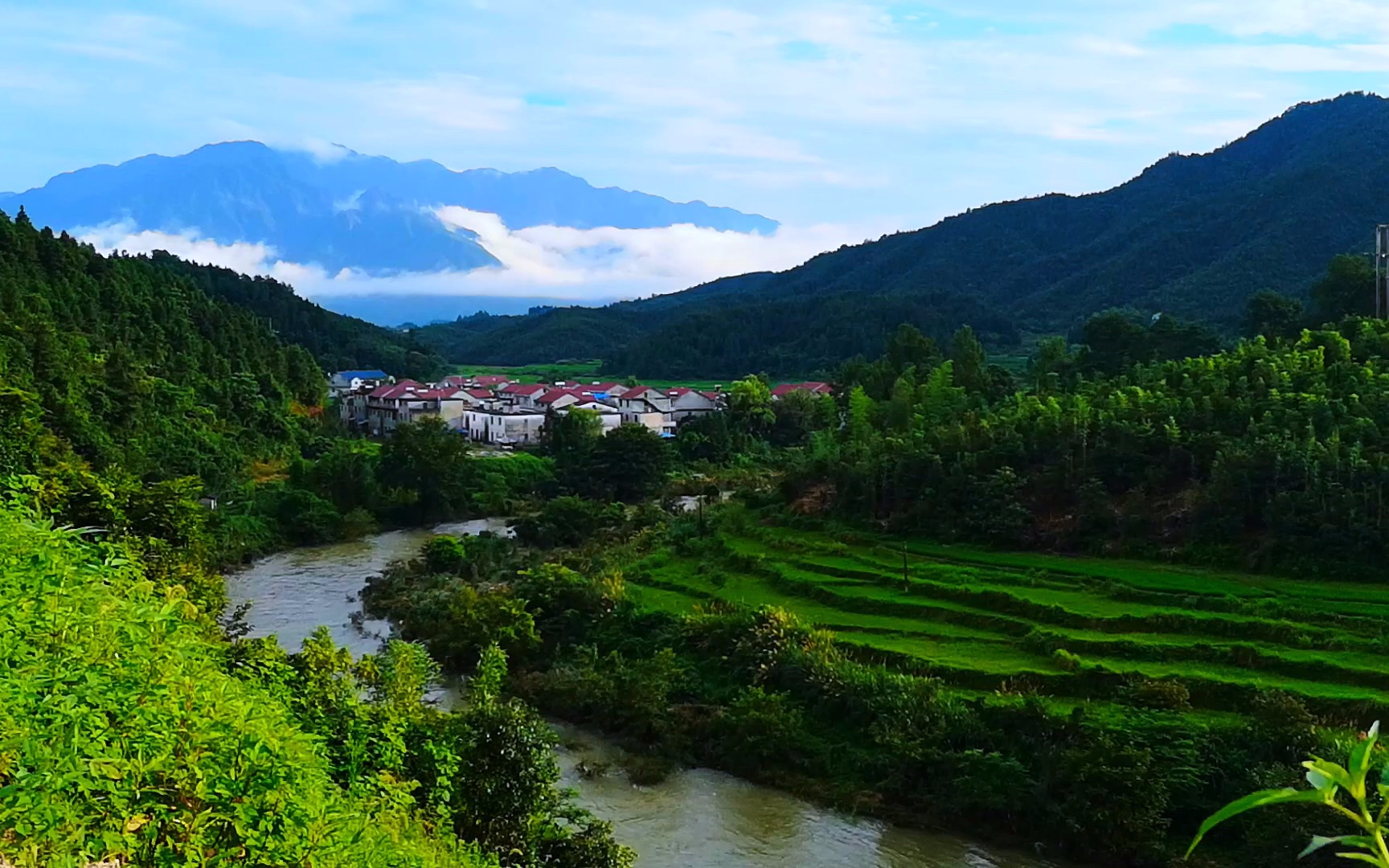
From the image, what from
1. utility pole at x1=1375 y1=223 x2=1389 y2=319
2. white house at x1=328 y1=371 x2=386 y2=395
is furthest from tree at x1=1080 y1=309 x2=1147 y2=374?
white house at x1=328 y1=371 x2=386 y2=395

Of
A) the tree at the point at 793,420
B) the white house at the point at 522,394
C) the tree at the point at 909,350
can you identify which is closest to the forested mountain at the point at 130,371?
the white house at the point at 522,394

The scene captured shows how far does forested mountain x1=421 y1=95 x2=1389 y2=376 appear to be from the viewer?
67.3m

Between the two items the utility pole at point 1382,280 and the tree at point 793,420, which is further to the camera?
the tree at point 793,420

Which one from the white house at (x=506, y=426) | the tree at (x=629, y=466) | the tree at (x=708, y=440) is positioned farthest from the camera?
the white house at (x=506, y=426)

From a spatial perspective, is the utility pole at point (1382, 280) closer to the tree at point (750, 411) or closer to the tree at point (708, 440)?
the tree at point (708, 440)

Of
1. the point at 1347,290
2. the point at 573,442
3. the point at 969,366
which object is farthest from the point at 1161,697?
the point at 573,442

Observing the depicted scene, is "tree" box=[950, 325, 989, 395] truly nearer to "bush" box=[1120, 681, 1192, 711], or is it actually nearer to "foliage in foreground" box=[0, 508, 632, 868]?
"bush" box=[1120, 681, 1192, 711]

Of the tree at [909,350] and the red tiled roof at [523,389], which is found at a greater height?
the tree at [909,350]

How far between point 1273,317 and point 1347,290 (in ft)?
10.6

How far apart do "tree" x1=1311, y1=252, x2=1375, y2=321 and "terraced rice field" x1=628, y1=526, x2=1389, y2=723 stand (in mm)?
17716

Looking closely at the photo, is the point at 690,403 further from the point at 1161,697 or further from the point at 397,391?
the point at 1161,697

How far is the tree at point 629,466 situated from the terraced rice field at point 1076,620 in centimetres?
1444

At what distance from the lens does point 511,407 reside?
56.1 metres

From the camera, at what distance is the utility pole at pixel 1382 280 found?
31359mm
